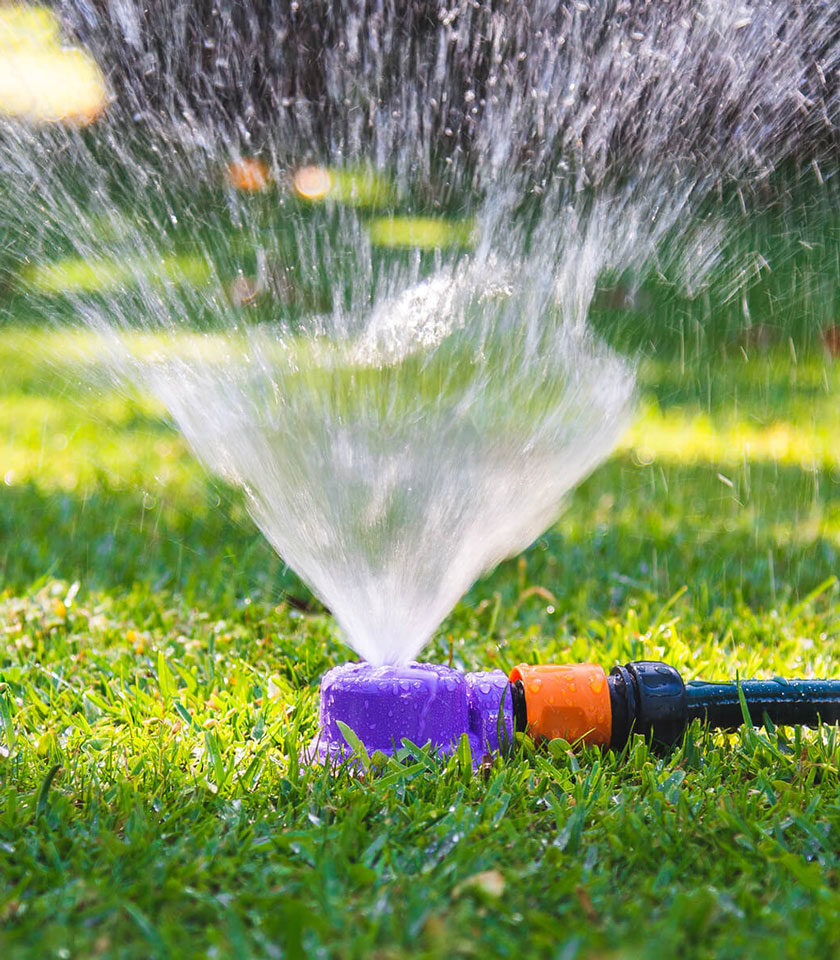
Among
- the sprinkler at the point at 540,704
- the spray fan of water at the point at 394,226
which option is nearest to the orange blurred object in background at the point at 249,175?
the spray fan of water at the point at 394,226

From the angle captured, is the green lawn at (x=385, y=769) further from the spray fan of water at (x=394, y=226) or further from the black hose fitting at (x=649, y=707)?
the spray fan of water at (x=394, y=226)

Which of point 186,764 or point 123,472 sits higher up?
point 123,472

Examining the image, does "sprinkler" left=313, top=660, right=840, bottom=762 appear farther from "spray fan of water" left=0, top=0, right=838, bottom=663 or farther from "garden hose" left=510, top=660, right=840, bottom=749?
"spray fan of water" left=0, top=0, right=838, bottom=663

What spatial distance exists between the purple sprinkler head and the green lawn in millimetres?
54

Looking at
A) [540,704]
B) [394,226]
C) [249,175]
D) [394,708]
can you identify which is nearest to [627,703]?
[540,704]

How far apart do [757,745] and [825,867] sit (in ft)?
1.17

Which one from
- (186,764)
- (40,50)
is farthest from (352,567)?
(40,50)

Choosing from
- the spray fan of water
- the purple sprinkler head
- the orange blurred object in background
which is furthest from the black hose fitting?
the orange blurred object in background

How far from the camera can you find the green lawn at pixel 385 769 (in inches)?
52.4

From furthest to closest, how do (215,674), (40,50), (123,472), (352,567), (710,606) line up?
(40,50)
(123,472)
(710,606)
(215,674)
(352,567)

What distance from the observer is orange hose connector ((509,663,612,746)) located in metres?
1.82

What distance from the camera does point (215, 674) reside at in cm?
220

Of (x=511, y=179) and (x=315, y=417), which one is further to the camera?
(x=511, y=179)

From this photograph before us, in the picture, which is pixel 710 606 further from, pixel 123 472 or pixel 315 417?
pixel 123 472
